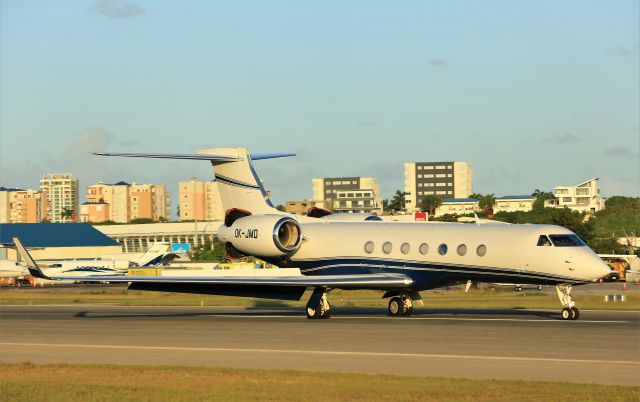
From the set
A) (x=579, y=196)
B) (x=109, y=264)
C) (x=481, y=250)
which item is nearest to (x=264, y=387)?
(x=481, y=250)

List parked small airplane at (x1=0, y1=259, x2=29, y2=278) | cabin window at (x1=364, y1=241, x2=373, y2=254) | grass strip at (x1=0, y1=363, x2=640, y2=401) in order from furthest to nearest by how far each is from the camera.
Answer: parked small airplane at (x1=0, y1=259, x2=29, y2=278) < cabin window at (x1=364, y1=241, x2=373, y2=254) < grass strip at (x1=0, y1=363, x2=640, y2=401)

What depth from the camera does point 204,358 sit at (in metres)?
20.0

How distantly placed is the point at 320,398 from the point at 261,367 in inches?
156

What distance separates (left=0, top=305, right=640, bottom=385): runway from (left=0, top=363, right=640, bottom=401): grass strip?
3.69 ft

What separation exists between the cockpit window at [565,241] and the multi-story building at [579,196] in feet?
458

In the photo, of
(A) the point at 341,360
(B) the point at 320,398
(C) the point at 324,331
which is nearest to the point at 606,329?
(C) the point at 324,331

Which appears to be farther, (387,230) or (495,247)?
(387,230)

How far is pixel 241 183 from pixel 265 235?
303 centimetres

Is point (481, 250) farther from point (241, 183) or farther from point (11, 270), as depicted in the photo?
point (11, 270)

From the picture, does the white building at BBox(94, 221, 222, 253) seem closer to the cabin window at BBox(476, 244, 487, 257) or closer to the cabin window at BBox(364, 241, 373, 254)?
the cabin window at BBox(364, 241, 373, 254)

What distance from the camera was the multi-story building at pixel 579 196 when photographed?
544 ft

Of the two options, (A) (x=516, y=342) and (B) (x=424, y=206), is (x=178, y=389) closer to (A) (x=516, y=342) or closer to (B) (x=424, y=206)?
(A) (x=516, y=342)

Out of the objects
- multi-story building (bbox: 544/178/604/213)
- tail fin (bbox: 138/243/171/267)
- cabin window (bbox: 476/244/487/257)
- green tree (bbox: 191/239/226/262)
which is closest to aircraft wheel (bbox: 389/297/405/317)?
cabin window (bbox: 476/244/487/257)

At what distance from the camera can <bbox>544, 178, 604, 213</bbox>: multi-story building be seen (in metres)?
166
